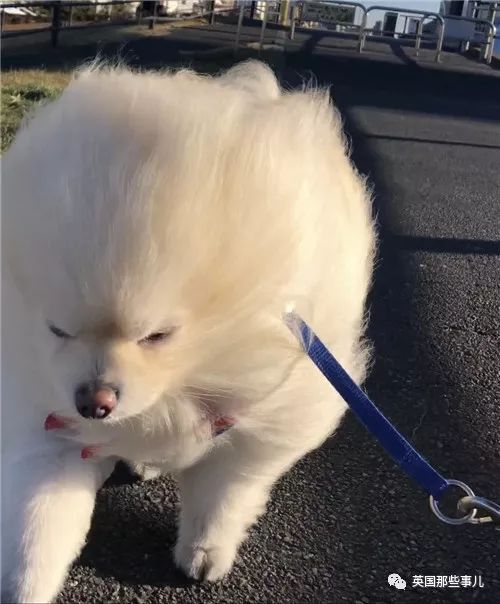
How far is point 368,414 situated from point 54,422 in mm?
645

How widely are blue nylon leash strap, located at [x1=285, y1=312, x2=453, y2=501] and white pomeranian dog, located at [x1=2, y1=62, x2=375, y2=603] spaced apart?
43 millimetres

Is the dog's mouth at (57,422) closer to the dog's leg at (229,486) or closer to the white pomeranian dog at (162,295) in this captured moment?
the white pomeranian dog at (162,295)

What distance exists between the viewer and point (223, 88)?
1.87m

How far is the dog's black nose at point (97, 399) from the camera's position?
147cm

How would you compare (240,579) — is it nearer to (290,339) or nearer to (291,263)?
(290,339)

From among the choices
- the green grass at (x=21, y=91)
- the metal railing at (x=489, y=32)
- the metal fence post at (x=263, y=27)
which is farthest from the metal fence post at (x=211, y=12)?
the metal railing at (x=489, y=32)

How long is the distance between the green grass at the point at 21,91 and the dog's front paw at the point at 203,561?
11.0 ft

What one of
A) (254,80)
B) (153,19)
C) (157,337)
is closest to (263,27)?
(153,19)

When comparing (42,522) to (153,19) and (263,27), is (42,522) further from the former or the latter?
(263,27)

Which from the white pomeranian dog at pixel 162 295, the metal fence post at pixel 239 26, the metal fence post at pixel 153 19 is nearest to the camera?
the white pomeranian dog at pixel 162 295

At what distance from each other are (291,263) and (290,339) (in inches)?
6.3

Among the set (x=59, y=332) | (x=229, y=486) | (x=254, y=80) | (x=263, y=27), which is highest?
(x=254, y=80)

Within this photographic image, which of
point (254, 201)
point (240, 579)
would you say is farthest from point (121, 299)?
point (240, 579)

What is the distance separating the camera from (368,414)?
1.82 metres
